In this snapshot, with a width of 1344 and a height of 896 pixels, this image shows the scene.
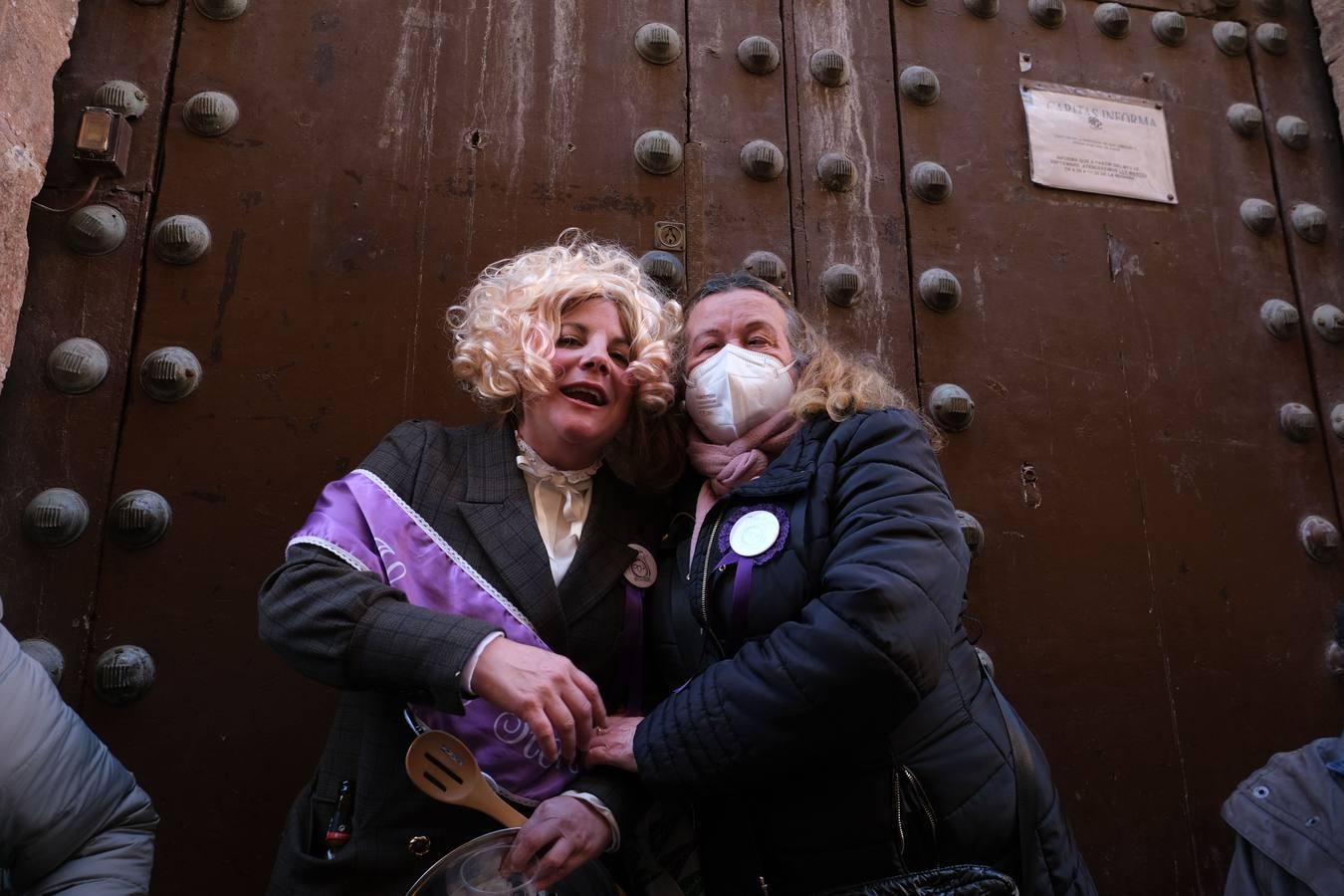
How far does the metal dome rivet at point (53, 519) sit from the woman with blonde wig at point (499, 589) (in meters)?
0.61

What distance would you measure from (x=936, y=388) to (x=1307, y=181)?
1284 millimetres

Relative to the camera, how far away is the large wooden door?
1.85 metres

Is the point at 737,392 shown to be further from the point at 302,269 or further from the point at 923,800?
the point at 302,269

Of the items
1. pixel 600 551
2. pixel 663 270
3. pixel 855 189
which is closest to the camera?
pixel 600 551

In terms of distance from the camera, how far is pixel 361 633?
4.05 feet

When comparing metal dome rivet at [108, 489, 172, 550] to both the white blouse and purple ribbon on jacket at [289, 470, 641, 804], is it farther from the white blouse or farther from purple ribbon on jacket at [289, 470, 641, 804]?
the white blouse

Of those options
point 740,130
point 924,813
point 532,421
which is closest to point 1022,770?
point 924,813

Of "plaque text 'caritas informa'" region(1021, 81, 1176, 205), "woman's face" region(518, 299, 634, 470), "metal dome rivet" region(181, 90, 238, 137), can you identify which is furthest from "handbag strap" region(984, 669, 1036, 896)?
"metal dome rivet" region(181, 90, 238, 137)

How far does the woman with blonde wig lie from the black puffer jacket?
139 mm

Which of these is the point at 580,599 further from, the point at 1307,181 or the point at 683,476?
the point at 1307,181

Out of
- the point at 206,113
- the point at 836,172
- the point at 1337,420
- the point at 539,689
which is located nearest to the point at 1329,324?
the point at 1337,420

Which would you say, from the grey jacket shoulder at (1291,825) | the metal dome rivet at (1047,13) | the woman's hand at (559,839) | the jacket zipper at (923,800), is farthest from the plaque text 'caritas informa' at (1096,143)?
the woman's hand at (559,839)

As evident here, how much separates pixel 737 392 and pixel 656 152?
A: 894 millimetres

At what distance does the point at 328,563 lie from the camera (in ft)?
4.30
